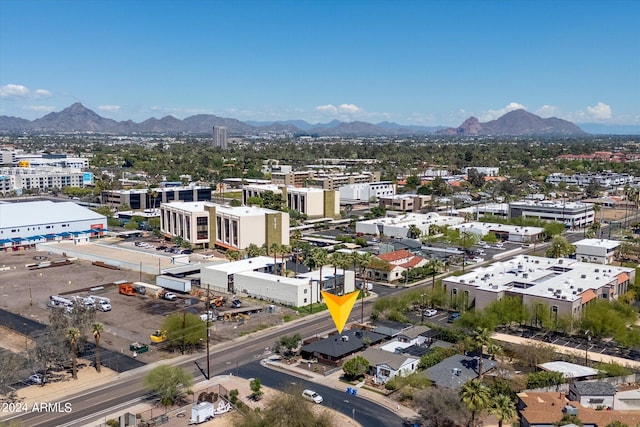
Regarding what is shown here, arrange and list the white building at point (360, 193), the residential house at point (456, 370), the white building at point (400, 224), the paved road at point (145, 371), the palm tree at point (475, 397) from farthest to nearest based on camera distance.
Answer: the white building at point (360, 193) → the white building at point (400, 224) → the residential house at point (456, 370) → the paved road at point (145, 371) → the palm tree at point (475, 397)

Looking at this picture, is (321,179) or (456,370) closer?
(456,370)

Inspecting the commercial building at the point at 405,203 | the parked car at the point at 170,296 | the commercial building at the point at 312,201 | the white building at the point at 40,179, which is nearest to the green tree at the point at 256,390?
the parked car at the point at 170,296

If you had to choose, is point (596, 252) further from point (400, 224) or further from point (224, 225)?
point (224, 225)

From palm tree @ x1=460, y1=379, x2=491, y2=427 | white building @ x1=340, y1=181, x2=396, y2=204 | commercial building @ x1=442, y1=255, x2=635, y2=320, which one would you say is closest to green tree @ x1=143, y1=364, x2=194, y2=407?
palm tree @ x1=460, y1=379, x2=491, y2=427

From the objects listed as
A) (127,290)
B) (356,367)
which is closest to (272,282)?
(127,290)

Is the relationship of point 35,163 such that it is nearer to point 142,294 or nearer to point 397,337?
point 142,294

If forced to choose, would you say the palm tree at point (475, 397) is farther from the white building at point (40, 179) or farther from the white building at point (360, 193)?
the white building at point (40, 179)

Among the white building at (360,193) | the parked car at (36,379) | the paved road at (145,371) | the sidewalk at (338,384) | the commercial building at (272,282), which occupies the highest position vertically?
the white building at (360,193)
